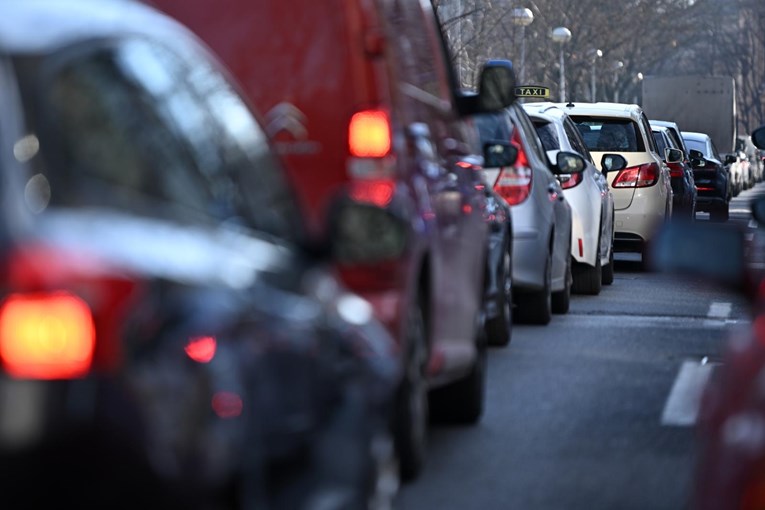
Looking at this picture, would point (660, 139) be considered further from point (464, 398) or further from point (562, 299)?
point (464, 398)

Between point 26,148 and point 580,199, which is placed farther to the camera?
point 580,199

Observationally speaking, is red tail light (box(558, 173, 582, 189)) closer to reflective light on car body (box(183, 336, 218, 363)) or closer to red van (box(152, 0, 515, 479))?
red van (box(152, 0, 515, 479))

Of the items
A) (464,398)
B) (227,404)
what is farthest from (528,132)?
(227,404)

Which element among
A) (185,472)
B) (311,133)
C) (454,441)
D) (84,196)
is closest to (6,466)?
(185,472)

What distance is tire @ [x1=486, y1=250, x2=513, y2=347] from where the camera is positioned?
11.1 m

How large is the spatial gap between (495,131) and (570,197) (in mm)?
2972

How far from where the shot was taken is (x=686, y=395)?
375 inches

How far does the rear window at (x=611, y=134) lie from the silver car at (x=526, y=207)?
Answer: 6.40 m

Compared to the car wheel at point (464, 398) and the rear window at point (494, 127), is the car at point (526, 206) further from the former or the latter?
the car wheel at point (464, 398)

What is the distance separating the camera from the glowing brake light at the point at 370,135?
22.0 ft

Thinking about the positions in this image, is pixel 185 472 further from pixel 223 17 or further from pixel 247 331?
pixel 223 17

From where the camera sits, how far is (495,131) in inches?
495

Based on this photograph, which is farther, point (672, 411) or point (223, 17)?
point (672, 411)

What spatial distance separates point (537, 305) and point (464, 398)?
4.81 metres
